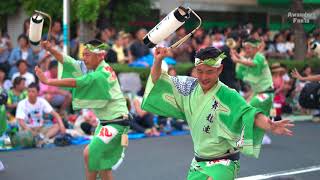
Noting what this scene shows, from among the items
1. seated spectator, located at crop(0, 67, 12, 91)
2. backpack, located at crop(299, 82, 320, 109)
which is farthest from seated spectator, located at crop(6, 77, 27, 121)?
backpack, located at crop(299, 82, 320, 109)

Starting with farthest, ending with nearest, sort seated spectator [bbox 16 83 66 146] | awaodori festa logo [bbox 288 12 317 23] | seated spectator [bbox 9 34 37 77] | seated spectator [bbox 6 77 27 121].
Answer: seated spectator [bbox 9 34 37 77]
seated spectator [bbox 6 77 27 121]
seated spectator [bbox 16 83 66 146]
awaodori festa logo [bbox 288 12 317 23]

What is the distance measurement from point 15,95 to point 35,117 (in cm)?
96

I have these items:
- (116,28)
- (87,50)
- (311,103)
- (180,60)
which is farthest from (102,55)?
(116,28)

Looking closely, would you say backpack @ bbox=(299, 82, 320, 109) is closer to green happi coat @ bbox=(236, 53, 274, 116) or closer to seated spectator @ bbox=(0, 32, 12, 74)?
green happi coat @ bbox=(236, 53, 274, 116)

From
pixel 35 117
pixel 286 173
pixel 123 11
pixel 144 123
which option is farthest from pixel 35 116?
pixel 123 11

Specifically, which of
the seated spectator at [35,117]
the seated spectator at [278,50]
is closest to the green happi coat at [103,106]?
the seated spectator at [35,117]

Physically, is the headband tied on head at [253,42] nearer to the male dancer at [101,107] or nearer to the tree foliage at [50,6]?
the male dancer at [101,107]

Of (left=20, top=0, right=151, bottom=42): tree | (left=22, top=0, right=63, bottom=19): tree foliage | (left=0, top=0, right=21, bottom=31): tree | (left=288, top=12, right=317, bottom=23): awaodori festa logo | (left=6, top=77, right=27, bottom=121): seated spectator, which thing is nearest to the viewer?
(left=288, top=12, right=317, bottom=23): awaodori festa logo

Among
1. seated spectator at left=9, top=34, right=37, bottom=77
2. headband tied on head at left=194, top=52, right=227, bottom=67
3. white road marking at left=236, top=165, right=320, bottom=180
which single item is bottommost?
white road marking at left=236, top=165, right=320, bottom=180

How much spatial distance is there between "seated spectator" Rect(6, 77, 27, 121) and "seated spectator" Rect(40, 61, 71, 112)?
52cm

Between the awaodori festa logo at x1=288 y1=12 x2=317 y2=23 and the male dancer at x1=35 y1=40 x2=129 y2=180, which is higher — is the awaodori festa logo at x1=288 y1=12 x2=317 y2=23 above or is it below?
above

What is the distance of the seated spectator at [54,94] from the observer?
34.9 feet

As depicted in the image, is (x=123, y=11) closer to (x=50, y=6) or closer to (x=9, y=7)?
(x=50, y=6)

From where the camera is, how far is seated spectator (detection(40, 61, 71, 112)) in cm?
1062
